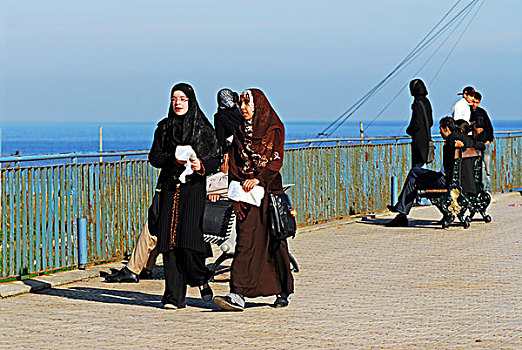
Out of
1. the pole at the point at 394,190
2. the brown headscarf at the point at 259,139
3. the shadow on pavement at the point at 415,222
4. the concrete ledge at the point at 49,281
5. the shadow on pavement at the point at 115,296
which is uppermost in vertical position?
the brown headscarf at the point at 259,139

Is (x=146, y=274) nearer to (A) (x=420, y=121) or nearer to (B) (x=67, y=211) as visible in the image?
(B) (x=67, y=211)

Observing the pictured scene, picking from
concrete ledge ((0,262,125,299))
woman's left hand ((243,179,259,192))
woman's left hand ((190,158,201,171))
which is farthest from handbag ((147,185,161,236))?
concrete ledge ((0,262,125,299))

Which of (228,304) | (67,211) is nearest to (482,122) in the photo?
(67,211)

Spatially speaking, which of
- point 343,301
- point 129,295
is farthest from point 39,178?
point 343,301

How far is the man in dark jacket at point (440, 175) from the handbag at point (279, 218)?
6.36 meters

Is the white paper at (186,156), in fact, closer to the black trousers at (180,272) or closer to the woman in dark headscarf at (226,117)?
the black trousers at (180,272)

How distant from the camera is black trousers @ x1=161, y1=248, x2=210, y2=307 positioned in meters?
8.79

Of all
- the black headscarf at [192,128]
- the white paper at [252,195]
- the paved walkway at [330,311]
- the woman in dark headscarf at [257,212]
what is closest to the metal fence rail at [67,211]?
the paved walkway at [330,311]

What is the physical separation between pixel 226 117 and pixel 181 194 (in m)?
1.87

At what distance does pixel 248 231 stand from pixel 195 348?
1.78 meters

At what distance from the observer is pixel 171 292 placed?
28.8 feet

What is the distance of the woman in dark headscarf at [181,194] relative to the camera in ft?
28.8

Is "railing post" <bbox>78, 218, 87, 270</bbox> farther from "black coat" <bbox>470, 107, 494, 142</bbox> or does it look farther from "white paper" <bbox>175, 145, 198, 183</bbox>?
"black coat" <bbox>470, 107, 494, 142</bbox>

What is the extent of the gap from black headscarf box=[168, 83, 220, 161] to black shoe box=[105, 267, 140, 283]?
1.90m
